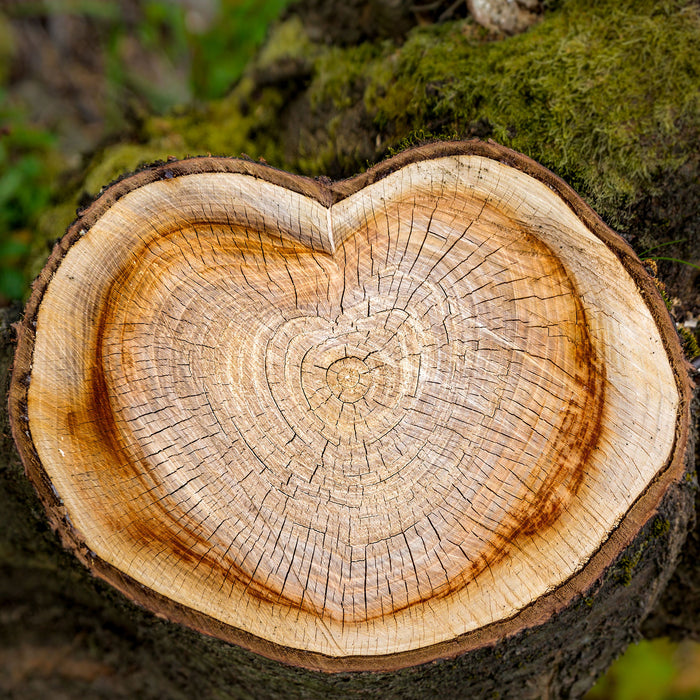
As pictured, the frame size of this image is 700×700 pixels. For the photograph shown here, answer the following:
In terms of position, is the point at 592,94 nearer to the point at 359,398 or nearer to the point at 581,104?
the point at 581,104

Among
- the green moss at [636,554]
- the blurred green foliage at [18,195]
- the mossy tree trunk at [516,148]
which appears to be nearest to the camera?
the green moss at [636,554]

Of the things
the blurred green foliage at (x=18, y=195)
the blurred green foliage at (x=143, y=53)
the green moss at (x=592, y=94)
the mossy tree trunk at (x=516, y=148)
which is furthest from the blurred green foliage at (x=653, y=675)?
the blurred green foliage at (x=143, y=53)

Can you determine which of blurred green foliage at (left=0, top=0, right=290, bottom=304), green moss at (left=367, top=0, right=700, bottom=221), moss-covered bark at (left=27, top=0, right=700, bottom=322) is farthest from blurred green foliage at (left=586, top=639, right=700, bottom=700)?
blurred green foliage at (left=0, top=0, right=290, bottom=304)

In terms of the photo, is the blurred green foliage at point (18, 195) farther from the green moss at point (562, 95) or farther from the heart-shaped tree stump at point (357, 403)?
the heart-shaped tree stump at point (357, 403)

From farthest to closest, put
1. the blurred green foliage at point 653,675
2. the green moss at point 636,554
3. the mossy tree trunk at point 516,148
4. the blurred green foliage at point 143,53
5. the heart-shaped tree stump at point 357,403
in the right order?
1. the blurred green foliage at point 653,675
2. the blurred green foliage at point 143,53
3. the mossy tree trunk at point 516,148
4. the green moss at point 636,554
5. the heart-shaped tree stump at point 357,403

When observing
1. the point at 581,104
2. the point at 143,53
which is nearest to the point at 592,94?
the point at 581,104

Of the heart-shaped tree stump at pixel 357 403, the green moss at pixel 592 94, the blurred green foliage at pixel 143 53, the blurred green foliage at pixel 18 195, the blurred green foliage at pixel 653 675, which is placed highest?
the blurred green foliage at pixel 143 53
